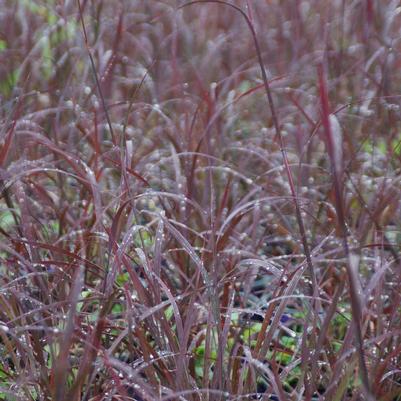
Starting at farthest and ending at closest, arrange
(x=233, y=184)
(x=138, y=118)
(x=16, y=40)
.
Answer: (x=16, y=40), (x=138, y=118), (x=233, y=184)

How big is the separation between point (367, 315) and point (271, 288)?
231 mm

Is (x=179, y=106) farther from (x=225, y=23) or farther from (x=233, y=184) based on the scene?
(x=225, y=23)

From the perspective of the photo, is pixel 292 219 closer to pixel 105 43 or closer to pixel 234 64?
pixel 234 64

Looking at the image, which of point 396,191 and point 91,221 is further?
point 91,221

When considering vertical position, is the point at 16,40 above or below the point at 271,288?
above

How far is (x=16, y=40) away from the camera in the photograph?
3.13 meters

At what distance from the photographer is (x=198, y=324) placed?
154cm

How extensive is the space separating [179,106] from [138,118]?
6.3 inches

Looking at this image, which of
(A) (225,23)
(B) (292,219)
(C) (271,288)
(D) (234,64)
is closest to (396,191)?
(C) (271,288)

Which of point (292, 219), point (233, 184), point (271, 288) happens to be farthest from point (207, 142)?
point (271, 288)

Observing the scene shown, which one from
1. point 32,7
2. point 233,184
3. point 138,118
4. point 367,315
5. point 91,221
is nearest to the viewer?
point 367,315

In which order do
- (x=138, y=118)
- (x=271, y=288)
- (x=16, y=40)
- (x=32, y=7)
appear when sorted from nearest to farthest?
(x=271, y=288), (x=138, y=118), (x=16, y=40), (x=32, y=7)

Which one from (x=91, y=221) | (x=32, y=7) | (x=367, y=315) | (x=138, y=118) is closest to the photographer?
(x=367, y=315)

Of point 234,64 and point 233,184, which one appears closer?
point 233,184
